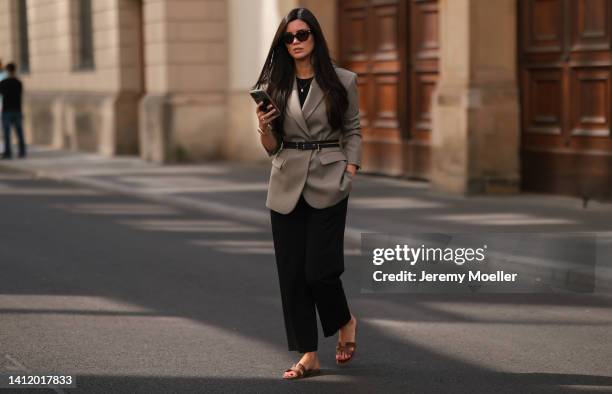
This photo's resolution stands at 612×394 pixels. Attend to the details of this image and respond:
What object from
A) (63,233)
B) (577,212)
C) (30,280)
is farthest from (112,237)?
(577,212)

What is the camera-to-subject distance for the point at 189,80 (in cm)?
2094

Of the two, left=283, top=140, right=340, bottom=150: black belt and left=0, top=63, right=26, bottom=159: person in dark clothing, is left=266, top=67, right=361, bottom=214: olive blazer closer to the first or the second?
left=283, top=140, right=340, bottom=150: black belt

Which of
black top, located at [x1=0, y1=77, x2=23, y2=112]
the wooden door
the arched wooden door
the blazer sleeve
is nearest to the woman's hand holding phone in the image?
the blazer sleeve

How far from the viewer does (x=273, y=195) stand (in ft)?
20.9

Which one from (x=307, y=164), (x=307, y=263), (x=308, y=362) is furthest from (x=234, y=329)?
(x=307, y=164)

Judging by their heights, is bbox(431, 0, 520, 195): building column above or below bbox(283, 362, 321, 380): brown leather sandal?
above

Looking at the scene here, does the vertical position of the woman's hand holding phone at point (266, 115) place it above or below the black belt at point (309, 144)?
above

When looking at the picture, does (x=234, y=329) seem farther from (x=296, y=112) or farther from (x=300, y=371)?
(x=296, y=112)

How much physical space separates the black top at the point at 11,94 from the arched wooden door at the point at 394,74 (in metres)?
8.24

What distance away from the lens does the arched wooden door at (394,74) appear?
16312mm

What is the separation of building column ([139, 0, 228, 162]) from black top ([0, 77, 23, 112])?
160 inches

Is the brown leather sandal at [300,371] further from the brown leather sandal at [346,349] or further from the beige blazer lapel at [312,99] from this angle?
the beige blazer lapel at [312,99]

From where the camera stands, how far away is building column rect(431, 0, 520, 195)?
47.0 ft

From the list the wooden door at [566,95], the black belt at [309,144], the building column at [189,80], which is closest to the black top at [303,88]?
the black belt at [309,144]
